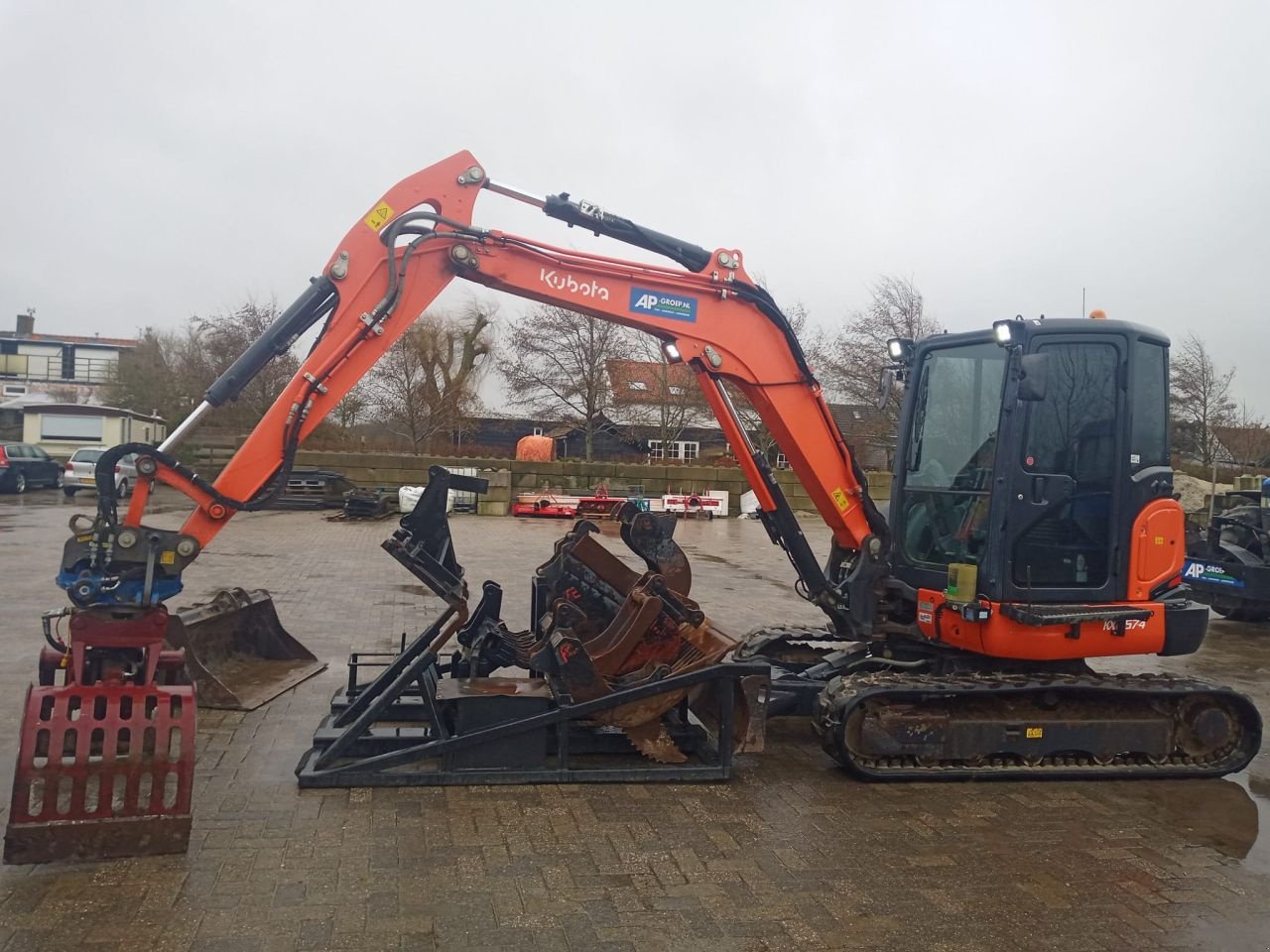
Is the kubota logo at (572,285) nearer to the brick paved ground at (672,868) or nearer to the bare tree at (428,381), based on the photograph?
the brick paved ground at (672,868)

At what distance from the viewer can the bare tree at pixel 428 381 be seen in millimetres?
37969

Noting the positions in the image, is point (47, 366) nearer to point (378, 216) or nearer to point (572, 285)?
point (378, 216)

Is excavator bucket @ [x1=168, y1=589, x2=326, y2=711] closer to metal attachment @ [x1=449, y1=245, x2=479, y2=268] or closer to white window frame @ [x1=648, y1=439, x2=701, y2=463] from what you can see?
metal attachment @ [x1=449, y1=245, x2=479, y2=268]

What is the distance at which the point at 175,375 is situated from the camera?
41531 millimetres

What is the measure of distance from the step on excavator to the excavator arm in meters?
0.01

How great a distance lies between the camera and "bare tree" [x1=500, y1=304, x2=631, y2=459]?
122ft

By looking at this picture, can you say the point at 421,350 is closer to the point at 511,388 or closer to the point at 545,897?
the point at 511,388

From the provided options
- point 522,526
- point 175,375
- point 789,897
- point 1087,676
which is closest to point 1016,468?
point 1087,676

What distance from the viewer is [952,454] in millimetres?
6148

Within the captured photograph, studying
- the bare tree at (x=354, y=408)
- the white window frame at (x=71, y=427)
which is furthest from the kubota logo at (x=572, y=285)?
the white window frame at (x=71, y=427)

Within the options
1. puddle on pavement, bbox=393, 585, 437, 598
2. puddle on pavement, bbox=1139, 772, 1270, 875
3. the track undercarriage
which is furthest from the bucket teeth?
puddle on pavement, bbox=393, 585, 437, 598

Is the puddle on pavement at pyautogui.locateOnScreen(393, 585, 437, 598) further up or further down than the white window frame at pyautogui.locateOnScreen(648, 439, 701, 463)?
further down

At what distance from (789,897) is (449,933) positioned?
1405mm

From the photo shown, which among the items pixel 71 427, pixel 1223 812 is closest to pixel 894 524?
pixel 1223 812
